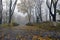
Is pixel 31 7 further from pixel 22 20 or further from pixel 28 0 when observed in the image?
pixel 22 20

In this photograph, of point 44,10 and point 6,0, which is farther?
point 44,10

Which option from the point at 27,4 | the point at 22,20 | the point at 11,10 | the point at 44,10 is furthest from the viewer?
the point at 22,20

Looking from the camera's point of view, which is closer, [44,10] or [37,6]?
[37,6]

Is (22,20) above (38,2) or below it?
below

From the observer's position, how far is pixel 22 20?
370 feet

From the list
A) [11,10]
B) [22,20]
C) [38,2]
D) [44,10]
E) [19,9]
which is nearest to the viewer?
[11,10]

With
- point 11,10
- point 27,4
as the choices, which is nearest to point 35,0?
Result: point 27,4

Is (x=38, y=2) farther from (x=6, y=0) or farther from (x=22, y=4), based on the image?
(x=6, y=0)

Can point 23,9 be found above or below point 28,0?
below

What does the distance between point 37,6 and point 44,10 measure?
20.2m

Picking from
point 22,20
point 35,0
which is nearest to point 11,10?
point 35,0

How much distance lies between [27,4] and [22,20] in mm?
63873

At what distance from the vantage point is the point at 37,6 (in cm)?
4722

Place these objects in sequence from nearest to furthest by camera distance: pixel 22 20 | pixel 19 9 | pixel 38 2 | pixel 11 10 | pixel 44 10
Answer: pixel 11 10, pixel 38 2, pixel 19 9, pixel 44 10, pixel 22 20
